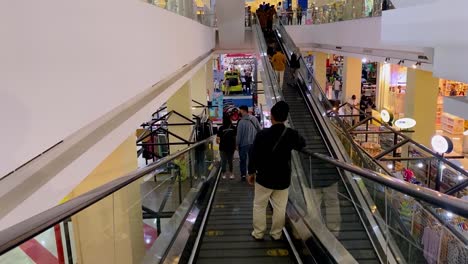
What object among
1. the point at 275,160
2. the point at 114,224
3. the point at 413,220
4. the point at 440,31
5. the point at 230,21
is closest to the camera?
the point at 114,224

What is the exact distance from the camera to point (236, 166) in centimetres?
1206

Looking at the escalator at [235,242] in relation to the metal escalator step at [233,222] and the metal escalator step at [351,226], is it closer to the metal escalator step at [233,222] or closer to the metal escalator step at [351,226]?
the metal escalator step at [233,222]

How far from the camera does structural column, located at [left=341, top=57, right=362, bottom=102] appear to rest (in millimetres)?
19391

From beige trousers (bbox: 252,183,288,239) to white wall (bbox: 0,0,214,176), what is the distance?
5.62 feet

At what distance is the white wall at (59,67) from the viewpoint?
229cm

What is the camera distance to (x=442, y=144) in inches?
281

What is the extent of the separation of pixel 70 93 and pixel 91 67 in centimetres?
54

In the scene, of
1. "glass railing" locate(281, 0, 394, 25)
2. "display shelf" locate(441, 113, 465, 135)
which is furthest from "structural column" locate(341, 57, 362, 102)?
"display shelf" locate(441, 113, 465, 135)

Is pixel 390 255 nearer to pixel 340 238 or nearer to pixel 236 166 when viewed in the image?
pixel 340 238

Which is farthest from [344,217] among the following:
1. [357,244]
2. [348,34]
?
[348,34]

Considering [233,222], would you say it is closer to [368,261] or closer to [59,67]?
[368,261]

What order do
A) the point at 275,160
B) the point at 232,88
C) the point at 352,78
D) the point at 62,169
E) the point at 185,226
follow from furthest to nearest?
the point at 232,88 < the point at 352,78 < the point at 185,226 < the point at 275,160 < the point at 62,169

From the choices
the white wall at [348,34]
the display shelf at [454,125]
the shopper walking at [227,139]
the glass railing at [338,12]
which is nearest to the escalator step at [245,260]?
the shopper walking at [227,139]

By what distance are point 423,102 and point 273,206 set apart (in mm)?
8422
